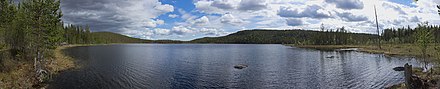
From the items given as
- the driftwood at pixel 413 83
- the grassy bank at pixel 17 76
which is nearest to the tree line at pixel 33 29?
the grassy bank at pixel 17 76

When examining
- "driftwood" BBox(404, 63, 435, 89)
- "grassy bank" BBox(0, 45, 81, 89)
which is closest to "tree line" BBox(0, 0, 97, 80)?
"grassy bank" BBox(0, 45, 81, 89)

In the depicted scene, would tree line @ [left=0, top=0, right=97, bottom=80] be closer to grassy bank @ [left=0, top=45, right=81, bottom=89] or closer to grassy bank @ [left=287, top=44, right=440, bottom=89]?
grassy bank @ [left=0, top=45, right=81, bottom=89]

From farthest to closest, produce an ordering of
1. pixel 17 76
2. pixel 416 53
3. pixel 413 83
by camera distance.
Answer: pixel 416 53 < pixel 17 76 < pixel 413 83

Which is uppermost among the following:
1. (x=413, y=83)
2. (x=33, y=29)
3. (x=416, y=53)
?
(x=33, y=29)

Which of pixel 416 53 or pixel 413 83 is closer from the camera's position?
pixel 413 83

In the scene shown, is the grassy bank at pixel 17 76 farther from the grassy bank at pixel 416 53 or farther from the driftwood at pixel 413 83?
the grassy bank at pixel 416 53

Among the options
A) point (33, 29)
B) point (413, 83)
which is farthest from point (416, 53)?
point (33, 29)

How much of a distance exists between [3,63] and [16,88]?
24.1 ft

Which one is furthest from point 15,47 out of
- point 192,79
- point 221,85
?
point 221,85

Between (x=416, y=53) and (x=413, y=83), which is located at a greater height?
(x=413, y=83)

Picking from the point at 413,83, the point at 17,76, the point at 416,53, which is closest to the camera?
the point at 413,83

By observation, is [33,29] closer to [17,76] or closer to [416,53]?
[17,76]

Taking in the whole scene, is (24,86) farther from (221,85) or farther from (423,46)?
(423,46)

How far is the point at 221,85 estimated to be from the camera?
32.5 metres
